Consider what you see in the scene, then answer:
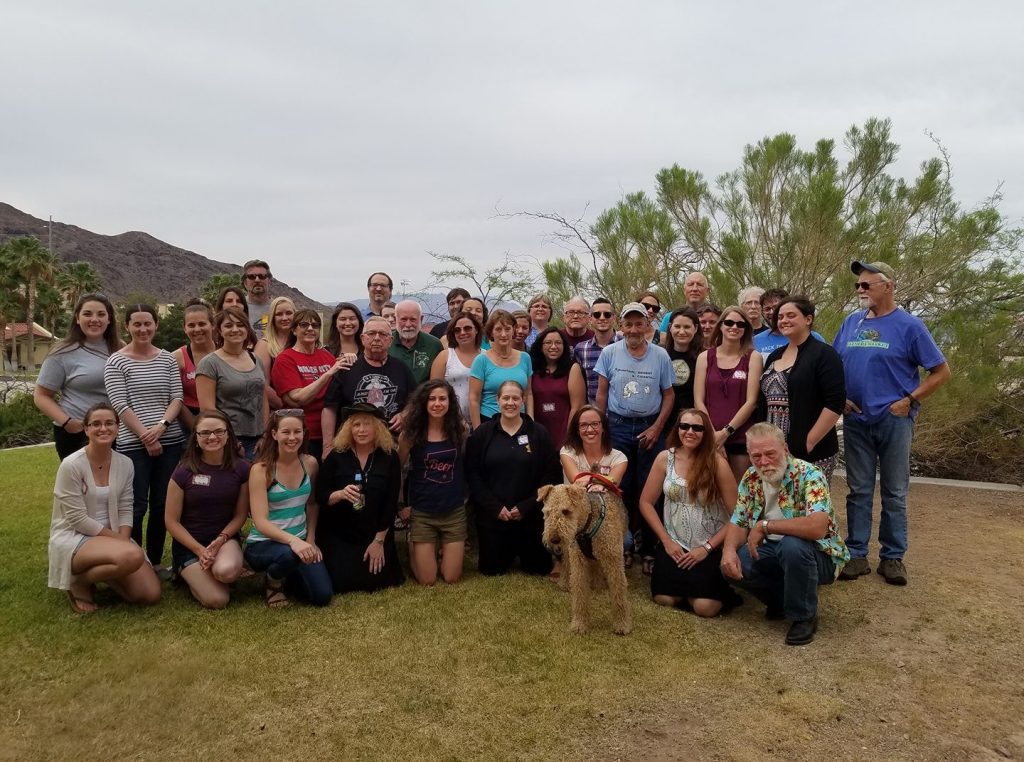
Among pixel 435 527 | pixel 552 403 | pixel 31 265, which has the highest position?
pixel 31 265

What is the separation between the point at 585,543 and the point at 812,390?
1.92 meters

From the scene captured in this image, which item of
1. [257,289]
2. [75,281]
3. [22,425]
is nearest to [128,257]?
[75,281]

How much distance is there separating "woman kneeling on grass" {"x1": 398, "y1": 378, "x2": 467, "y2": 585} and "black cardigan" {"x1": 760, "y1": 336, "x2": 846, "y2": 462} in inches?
94.7

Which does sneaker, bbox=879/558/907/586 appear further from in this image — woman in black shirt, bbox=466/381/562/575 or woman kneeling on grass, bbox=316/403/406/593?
woman kneeling on grass, bbox=316/403/406/593

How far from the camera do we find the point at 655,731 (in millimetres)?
2990

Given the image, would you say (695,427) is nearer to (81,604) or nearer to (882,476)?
(882,476)

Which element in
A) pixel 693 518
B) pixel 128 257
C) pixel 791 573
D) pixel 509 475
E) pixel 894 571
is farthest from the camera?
pixel 128 257

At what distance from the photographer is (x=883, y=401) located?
15.5 feet

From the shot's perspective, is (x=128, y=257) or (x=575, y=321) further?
(x=128, y=257)

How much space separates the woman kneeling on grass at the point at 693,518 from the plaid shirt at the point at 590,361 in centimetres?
119

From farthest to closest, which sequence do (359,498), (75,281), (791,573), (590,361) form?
(75,281)
(590,361)
(359,498)
(791,573)

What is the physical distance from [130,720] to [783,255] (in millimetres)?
8090

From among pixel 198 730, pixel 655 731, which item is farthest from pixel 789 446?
pixel 198 730

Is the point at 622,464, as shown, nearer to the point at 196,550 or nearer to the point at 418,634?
the point at 418,634
